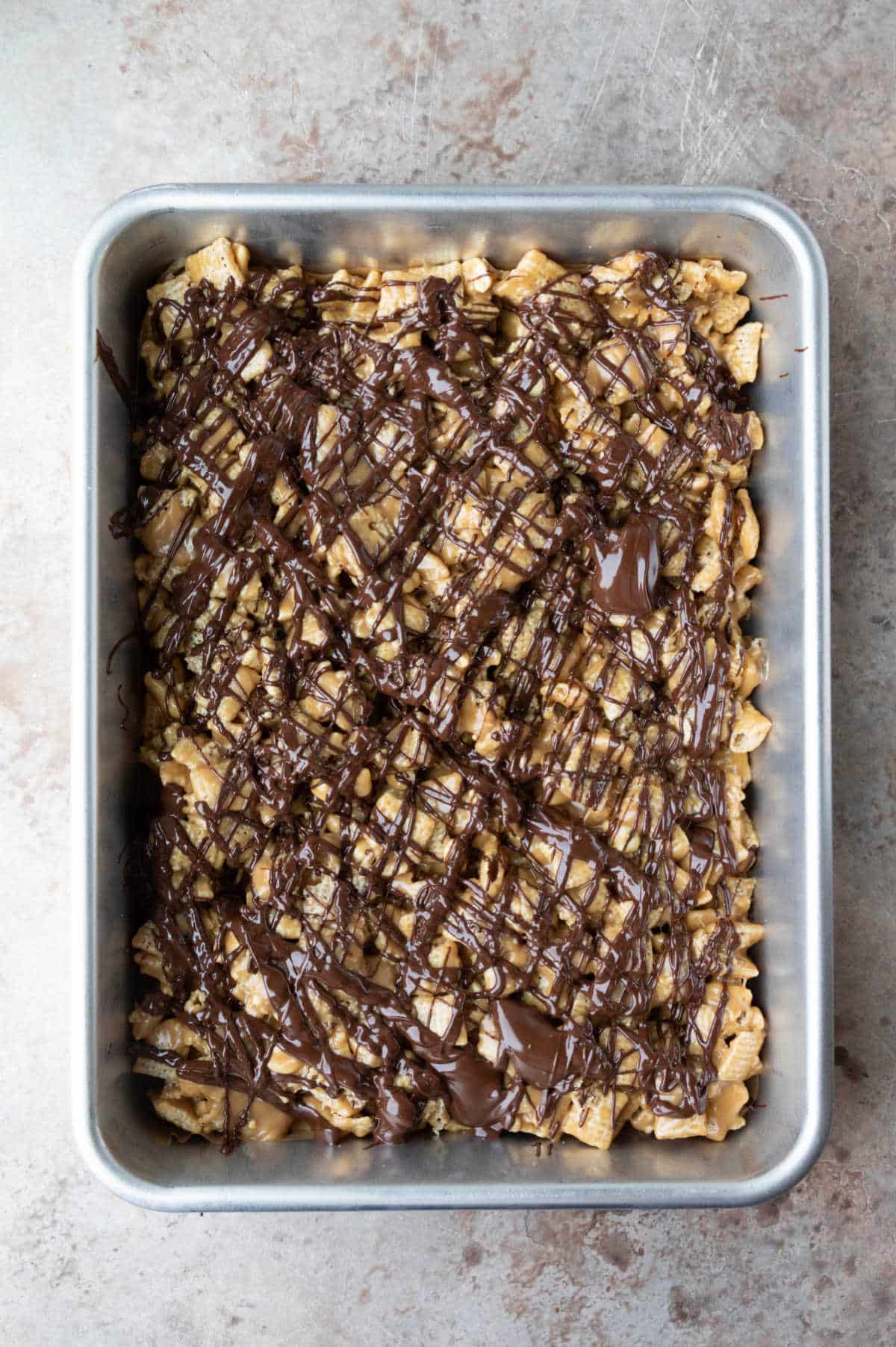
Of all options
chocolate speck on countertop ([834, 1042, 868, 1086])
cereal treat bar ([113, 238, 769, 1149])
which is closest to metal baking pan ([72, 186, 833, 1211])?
cereal treat bar ([113, 238, 769, 1149])

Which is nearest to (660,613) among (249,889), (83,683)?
(249,889)

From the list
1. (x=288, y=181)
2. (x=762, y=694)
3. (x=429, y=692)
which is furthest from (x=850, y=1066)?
(x=288, y=181)

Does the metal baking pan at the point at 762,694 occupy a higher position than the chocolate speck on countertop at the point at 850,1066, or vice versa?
the metal baking pan at the point at 762,694

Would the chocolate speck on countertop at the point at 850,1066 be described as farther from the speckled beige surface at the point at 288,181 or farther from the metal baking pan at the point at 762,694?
the speckled beige surface at the point at 288,181

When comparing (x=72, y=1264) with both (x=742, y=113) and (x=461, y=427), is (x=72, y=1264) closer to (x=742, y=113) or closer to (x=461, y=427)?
(x=461, y=427)

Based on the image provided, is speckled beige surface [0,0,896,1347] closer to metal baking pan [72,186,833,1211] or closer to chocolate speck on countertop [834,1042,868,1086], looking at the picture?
A: metal baking pan [72,186,833,1211]

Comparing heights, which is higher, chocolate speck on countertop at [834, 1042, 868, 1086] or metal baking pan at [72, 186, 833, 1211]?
metal baking pan at [72, 186, 833, 1211]

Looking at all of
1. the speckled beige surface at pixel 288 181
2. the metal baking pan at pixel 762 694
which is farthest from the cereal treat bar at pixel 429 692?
the speckled beige surface at pixel 288 181
